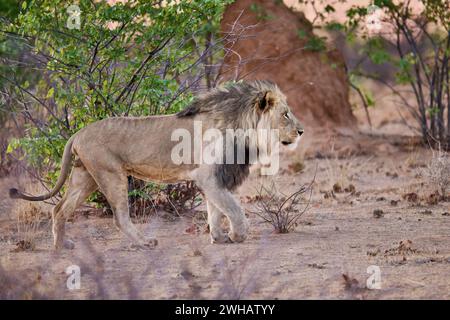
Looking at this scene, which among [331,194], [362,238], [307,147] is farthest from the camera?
[307,147]

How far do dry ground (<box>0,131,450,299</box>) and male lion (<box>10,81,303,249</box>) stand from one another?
28 cm

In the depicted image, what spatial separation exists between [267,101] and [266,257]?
1.33 m

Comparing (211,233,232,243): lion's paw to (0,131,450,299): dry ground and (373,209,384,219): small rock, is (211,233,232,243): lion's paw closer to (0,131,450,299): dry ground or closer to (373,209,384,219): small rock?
(0,131,450,299): dry ground

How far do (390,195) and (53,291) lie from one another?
18.4 feet

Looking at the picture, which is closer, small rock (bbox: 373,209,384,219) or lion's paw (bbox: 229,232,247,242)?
lion's paw (bbox: 229,232,247,242)

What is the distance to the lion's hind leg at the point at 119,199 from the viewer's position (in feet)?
21.3

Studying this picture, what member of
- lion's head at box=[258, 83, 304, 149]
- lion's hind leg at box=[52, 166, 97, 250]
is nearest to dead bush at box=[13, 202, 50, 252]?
lion's hind leg at box=[52, 166, 97, 250]

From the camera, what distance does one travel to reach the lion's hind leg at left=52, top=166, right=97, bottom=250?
259 inches

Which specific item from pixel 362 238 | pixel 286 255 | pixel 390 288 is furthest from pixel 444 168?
Result: pixel 390 288

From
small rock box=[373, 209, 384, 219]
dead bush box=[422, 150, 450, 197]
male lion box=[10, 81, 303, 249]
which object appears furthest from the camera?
dead bush box=[422, 150, 450, 197]

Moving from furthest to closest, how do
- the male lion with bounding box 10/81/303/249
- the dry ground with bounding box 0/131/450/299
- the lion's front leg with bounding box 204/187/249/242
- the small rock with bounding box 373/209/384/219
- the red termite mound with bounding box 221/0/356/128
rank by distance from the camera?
the red termite mound with bounding box 221/0/356/128 → the small rock with bounding box 373/209/384/219 → the male lion with bounding box 10/81/303/249 → the lion's front leg with bounding box 204/187/249/242 → the dry ground with bounding box 0/131/450/299

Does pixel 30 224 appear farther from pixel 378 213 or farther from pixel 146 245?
pixel 378 213
